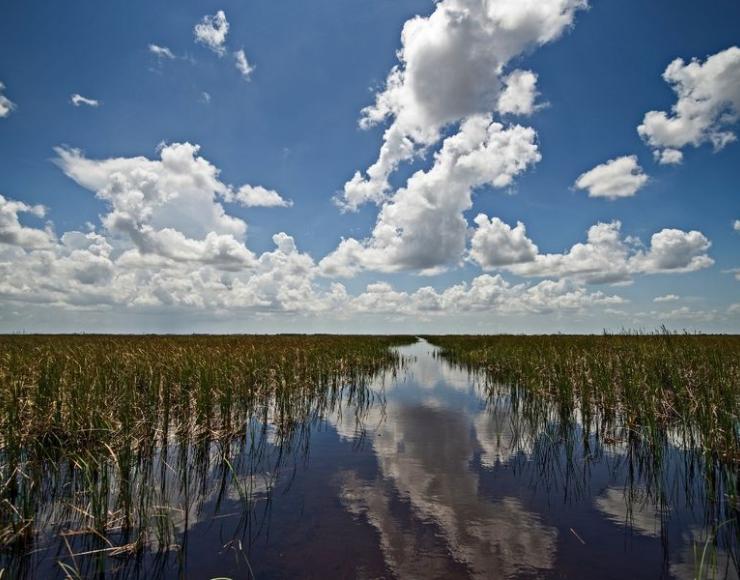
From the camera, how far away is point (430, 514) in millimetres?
5695

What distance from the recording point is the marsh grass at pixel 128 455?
472 cm

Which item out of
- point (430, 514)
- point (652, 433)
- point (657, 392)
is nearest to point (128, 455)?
point (430, 514)

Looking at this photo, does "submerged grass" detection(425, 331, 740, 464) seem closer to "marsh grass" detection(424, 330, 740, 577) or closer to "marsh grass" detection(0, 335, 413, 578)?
"marsh grass" detection(424, 330, 740, 577)

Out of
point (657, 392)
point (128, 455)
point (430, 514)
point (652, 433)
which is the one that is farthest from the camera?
point (657, 392)

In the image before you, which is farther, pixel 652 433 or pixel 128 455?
pixel 652 433

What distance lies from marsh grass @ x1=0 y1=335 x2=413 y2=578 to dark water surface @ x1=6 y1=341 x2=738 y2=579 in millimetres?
62

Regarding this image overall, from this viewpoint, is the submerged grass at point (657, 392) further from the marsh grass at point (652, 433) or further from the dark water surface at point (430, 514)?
the dark water surface at point (430, 514)

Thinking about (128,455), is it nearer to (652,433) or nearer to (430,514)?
(430,514)

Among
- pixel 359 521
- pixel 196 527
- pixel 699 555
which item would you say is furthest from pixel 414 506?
pixel 699 555

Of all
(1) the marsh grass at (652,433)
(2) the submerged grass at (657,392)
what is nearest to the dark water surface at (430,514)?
(1) the marsh grass at (652,433)

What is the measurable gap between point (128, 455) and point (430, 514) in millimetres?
4303

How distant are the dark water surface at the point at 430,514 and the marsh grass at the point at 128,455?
6cm

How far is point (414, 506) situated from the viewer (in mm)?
5965

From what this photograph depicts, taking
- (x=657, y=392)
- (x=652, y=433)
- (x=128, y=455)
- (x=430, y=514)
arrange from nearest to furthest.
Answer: (x=128, y=455), (x=430, y=514), (x=652, y=433), (x=657, y=392)
